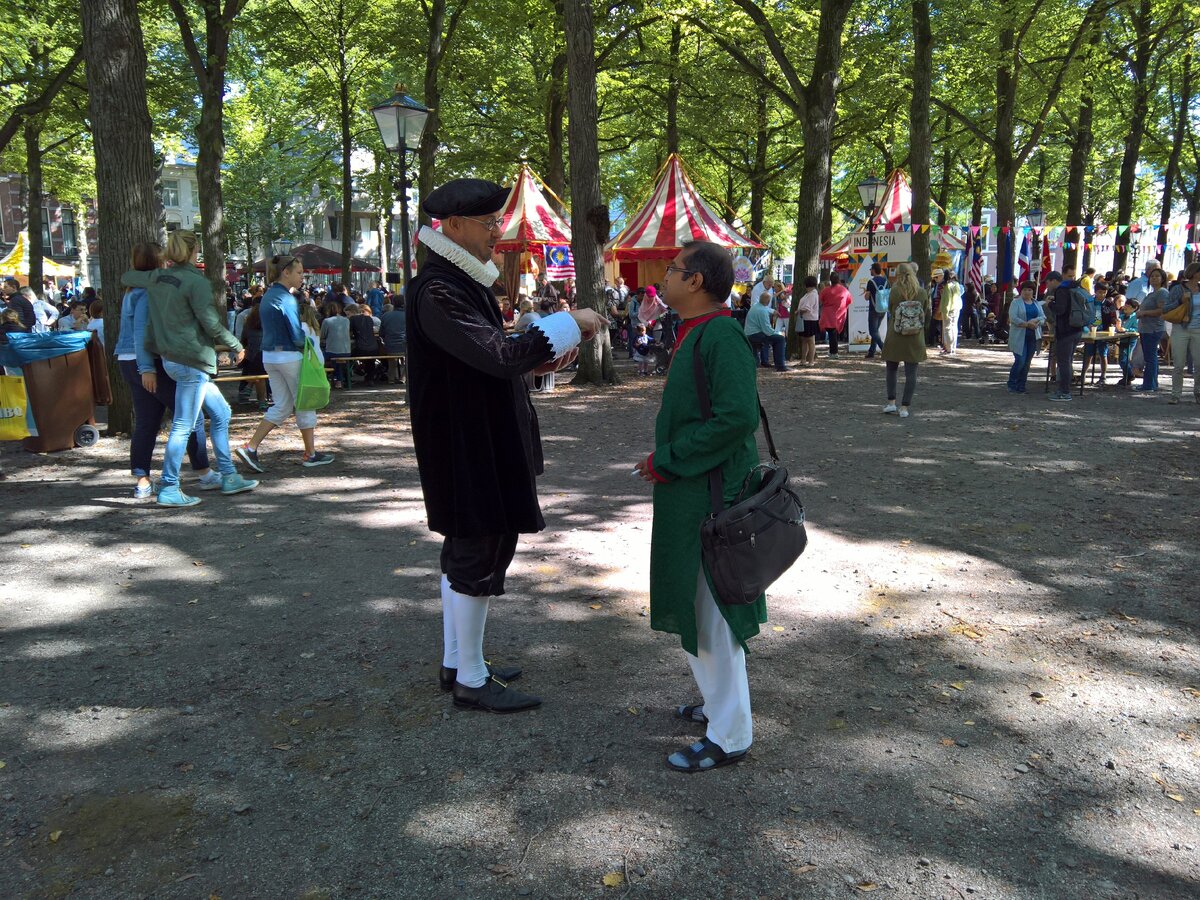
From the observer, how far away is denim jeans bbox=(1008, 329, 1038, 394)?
13672 millimetres

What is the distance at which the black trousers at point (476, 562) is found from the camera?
354 centimetres

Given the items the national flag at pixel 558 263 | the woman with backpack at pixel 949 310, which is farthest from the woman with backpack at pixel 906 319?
the national flag at pixel 558 263

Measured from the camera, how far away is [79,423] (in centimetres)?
941

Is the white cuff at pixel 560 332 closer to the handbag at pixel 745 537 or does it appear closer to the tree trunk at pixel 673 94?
the handbag at pixel 745 537

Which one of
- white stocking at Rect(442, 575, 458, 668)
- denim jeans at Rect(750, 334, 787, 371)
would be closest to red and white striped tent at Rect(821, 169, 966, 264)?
denim jeans at Rect(750, 334, 787, 371)

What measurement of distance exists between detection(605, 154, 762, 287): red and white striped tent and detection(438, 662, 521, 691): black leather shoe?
1655 centimetres

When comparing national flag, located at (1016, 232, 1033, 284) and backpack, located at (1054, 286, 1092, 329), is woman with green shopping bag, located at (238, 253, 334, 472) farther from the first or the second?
national flag, located at (1016, 232, 1033, 284)

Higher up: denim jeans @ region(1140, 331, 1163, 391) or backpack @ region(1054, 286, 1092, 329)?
backpack @ region(1054, 286, 1092, 329)

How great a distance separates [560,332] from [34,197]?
1033 inches

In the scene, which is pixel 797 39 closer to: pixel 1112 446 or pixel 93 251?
pixel 1112 446

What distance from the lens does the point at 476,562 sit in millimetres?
3543

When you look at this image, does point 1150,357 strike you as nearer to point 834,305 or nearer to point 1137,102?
point 834,305

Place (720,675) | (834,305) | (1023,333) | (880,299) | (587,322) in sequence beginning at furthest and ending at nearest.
→ (880,299) → (834,305) → (1023,333) → (587,322) → (720,675)

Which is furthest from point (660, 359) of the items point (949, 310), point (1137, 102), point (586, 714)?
point (1137, 102)
